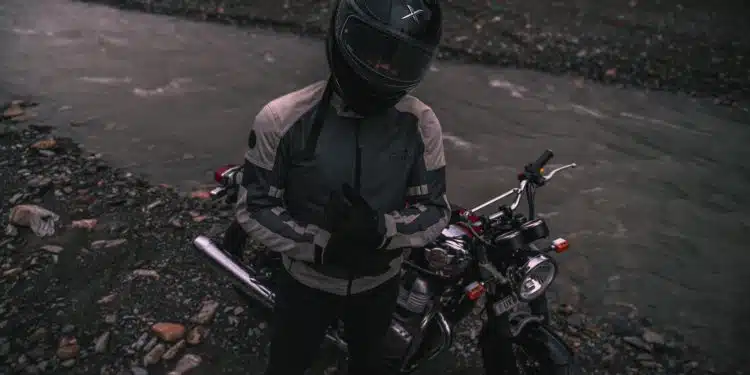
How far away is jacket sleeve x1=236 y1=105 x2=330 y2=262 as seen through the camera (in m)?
2.51

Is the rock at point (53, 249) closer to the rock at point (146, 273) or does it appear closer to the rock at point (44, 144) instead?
the rock at point (146, 273)

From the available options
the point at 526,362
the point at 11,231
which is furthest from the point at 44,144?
the point at 526,362

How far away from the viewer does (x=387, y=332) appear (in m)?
3.44

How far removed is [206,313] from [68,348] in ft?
3.09

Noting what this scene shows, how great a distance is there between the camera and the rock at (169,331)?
13.8ft

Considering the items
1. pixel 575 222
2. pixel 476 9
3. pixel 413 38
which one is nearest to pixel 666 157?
pixel 575 222

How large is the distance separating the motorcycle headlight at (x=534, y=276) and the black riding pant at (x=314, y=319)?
27.7 inches

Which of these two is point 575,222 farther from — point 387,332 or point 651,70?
point 651,70

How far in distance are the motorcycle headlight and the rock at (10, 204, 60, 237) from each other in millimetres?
4175

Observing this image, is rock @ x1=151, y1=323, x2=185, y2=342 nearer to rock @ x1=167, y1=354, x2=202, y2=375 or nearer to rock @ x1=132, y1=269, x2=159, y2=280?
rock @ x1=167, y1=354, x2=202, y2=375

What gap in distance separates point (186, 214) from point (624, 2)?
12408 millimetres

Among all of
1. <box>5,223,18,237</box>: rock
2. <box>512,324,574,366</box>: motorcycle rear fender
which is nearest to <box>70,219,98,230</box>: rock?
<box>5,223,18,237</box>: rock

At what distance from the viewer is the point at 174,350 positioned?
13.4ft

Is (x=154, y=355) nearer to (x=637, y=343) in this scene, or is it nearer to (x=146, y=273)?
(x=146, y=273)
